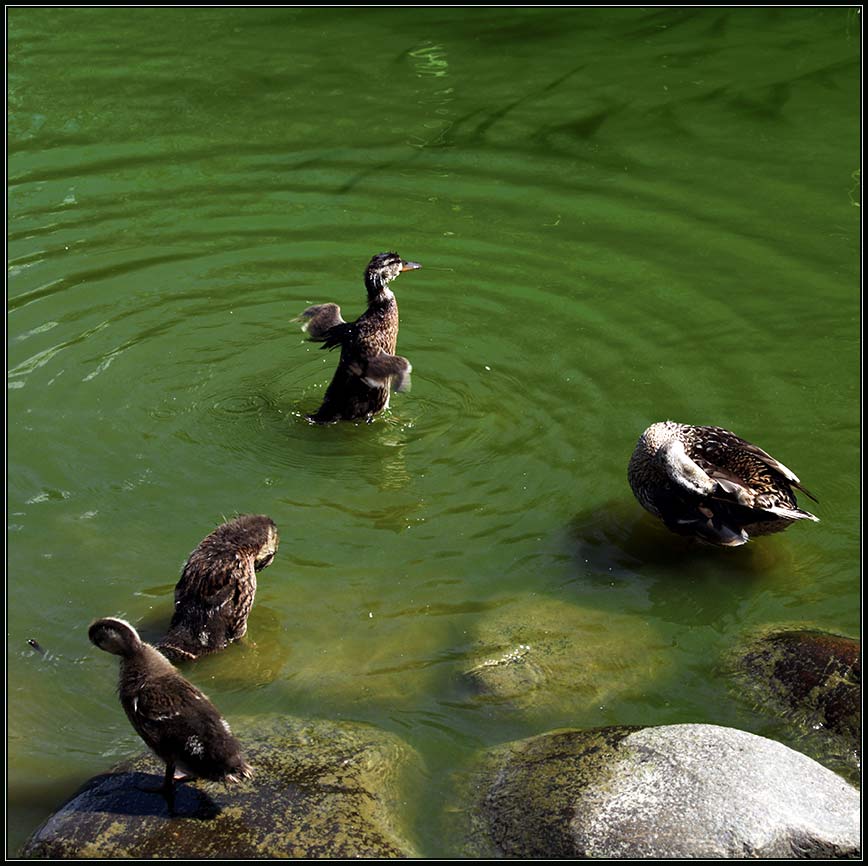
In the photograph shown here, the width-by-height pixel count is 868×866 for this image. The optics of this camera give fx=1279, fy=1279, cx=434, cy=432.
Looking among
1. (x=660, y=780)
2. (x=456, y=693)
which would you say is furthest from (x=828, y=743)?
(x=456, y=693)

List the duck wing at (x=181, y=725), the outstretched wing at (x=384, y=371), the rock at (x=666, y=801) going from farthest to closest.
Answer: the outstretched wing at (x=384, y=371)
the duck wing at (x=181, y=725)
the rock at (x=666, y=801)

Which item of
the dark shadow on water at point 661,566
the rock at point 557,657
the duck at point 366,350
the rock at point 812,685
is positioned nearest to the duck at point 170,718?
the rock at point 557,657

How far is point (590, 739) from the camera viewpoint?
6129mm

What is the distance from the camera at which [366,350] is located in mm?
9453

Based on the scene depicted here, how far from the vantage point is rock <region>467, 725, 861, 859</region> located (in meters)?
5.44

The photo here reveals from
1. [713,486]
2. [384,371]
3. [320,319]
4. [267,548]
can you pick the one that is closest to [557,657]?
[713,486]

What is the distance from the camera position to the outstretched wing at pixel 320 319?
9.68m

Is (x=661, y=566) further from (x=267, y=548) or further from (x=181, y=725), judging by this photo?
(x=181, y=725)

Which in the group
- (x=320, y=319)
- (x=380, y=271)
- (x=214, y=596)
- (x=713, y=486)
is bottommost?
(x=214, y=596)

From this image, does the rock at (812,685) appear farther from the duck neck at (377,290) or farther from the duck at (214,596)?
the duck neck at (377,290)

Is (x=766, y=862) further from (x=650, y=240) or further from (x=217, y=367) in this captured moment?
(x=650, y=240)

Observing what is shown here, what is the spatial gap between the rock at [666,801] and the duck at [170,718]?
1.19 meters

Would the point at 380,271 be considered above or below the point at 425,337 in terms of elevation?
A: above

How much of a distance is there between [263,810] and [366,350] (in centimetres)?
440
